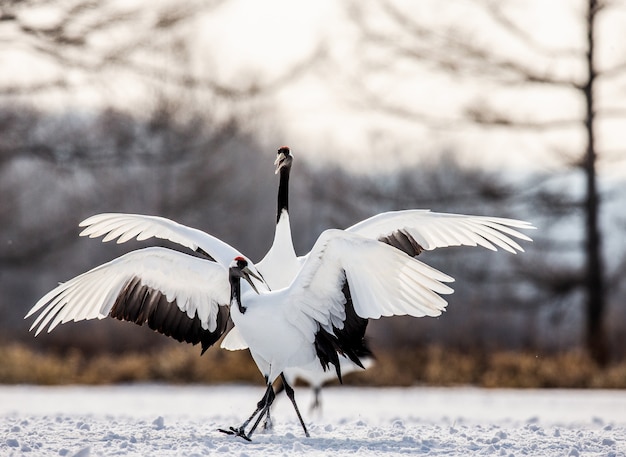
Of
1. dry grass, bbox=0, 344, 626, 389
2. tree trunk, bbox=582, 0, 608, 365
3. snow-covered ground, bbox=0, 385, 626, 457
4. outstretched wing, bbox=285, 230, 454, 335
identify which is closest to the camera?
snow-covered ground, bbox=0, 385, 626, 457

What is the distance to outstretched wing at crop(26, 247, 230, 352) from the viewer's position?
8953 mm

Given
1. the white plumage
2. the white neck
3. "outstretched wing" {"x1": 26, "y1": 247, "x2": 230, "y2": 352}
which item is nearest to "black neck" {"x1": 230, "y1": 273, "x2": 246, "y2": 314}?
the white plumage

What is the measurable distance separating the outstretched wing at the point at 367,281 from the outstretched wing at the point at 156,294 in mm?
1277

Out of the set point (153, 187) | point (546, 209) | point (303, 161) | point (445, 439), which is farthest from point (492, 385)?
point (303, 161)

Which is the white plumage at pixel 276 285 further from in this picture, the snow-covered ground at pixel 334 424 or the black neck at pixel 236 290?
the snow-covered ground at pixel 334 424

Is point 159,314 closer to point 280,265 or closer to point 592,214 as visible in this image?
point 280,265

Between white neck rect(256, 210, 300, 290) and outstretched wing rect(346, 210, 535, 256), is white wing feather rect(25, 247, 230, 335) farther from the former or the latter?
outstretched wing rect(346, 210, 535, 256)

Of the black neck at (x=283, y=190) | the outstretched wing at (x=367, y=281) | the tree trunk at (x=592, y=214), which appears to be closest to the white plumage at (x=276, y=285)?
the outstretched wing at (x=367, y=281)

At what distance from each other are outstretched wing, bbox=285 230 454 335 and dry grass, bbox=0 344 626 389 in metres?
8.40

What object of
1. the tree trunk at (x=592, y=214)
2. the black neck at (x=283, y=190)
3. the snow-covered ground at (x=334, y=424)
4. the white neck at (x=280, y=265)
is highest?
the tree trunk at (x=592, y=214)

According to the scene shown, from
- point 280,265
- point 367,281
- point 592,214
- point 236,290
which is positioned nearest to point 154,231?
point 280,265

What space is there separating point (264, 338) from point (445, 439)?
5.57 ft

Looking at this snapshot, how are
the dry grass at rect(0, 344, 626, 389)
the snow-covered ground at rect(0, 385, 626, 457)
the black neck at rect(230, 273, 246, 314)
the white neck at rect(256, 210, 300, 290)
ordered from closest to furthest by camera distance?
the snow-covered ground at rect(0, 385, 626, 457)
the black neck at rect(230, 273, 246, 314)
the white neck at rect(256, 210, 300, 290)
the dry grass at rect(0, 344, 626, 389)

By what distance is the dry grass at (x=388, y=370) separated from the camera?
53.4 feet
